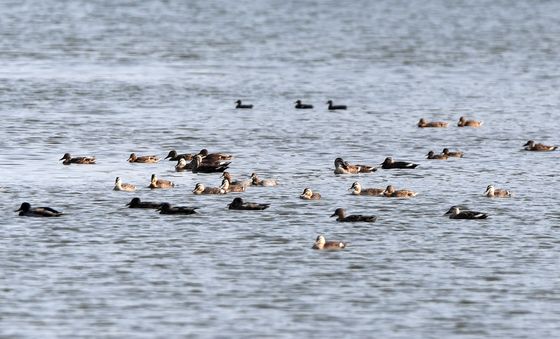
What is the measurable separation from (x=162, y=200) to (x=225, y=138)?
37.0ft

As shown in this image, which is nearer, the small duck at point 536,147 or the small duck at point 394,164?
the small duck at point 394,164

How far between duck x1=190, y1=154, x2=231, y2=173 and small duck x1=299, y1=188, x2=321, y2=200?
438 cm

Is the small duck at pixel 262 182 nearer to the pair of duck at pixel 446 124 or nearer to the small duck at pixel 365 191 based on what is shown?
the small duck at pixel 365 191

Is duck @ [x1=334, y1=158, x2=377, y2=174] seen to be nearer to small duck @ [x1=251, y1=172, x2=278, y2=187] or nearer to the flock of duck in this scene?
the flock of duck

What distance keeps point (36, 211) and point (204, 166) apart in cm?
770

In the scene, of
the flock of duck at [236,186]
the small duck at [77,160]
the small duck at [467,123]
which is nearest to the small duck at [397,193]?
the flock of duck at [236,186]

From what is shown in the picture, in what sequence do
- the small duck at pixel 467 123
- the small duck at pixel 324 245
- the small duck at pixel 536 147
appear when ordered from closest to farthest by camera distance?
1. the small duck at pixel 324 245
2. the small duck at pixel 536 147
3. the small duck at pixel 467 123

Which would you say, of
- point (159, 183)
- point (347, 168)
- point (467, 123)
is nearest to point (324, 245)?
point (159, 183)

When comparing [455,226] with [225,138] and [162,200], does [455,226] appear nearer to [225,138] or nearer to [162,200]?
[162,200]

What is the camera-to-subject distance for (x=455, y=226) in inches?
1300

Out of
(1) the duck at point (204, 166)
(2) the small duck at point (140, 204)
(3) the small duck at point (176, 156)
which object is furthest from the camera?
(3) the small duck at point (176, 156)

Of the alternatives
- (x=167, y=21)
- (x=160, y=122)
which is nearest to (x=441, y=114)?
(x=160, y=122)

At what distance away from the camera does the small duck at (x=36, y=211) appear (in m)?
33.0

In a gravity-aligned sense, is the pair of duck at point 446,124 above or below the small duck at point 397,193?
below
